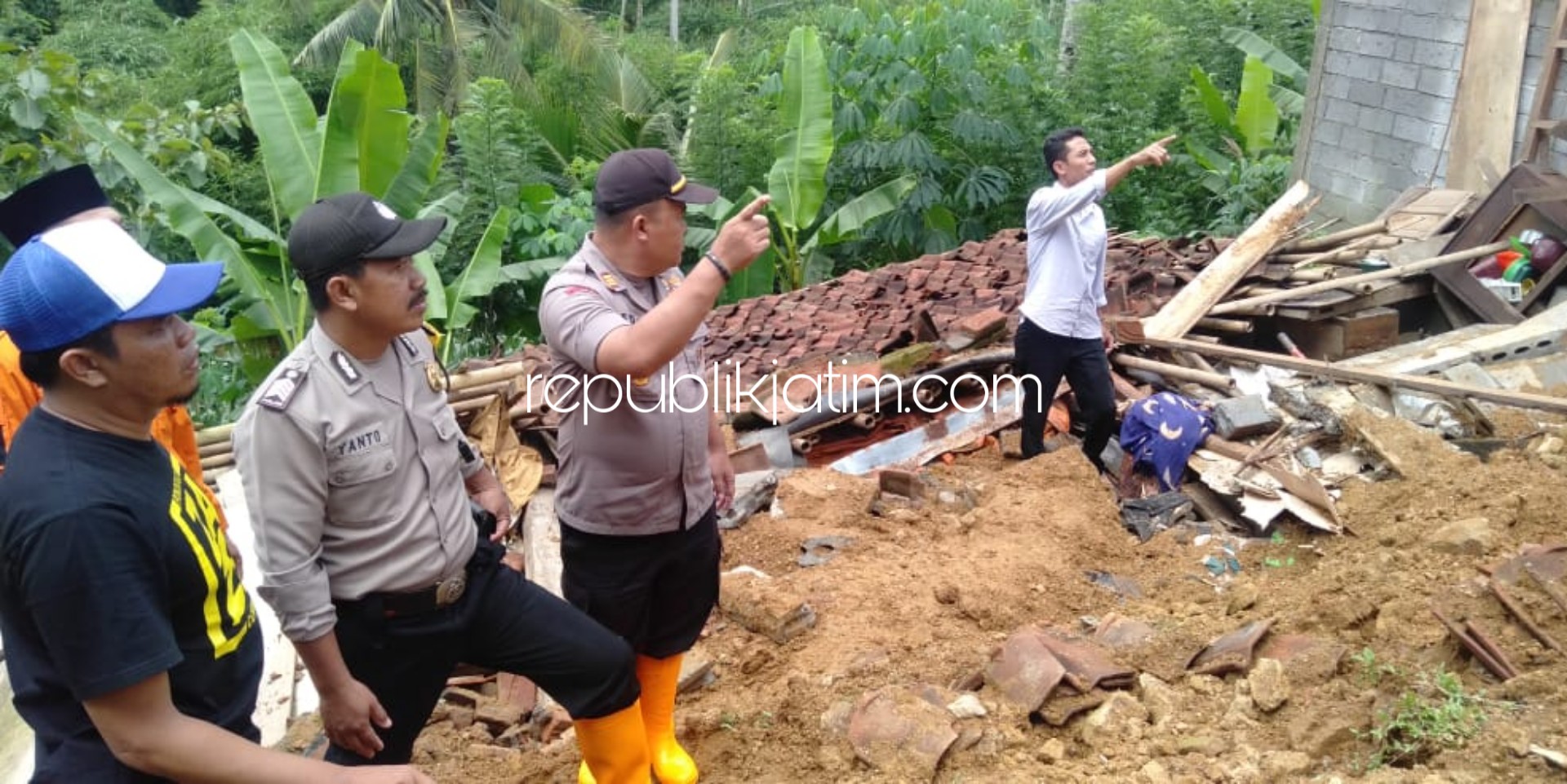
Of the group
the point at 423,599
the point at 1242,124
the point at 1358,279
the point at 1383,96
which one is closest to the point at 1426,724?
the point at 423,599

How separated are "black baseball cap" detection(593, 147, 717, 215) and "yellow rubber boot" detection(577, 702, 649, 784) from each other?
137 centimetres

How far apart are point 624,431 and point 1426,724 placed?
2.34m

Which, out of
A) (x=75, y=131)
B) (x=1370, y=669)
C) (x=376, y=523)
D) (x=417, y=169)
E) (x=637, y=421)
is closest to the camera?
(x=376, y=523)

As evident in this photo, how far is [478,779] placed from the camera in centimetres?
400

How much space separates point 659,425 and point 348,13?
1888 centimetres

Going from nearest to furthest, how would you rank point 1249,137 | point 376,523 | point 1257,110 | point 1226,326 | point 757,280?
1. point 376,523
2. point 1226,326
3. point 757,280
4. point 1257,110
5. point 1249,137

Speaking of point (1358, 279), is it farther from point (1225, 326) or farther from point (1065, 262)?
point (1065, 262)

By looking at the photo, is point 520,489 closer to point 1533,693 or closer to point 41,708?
point 41,708

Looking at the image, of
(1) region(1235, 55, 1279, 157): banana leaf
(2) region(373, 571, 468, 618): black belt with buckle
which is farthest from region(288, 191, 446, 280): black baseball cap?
(1) region(1235, 55, 1279, 157): banana leaf

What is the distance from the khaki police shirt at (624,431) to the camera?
3.38 metres

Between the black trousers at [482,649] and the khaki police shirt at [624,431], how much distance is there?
1.16 ft

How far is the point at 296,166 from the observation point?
26.4 feet

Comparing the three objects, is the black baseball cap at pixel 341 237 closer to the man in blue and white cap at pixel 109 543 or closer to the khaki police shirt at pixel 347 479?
the khaki police shirt at pixel 347 479

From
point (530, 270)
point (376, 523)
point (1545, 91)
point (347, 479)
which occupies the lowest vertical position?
point (530, 270)
